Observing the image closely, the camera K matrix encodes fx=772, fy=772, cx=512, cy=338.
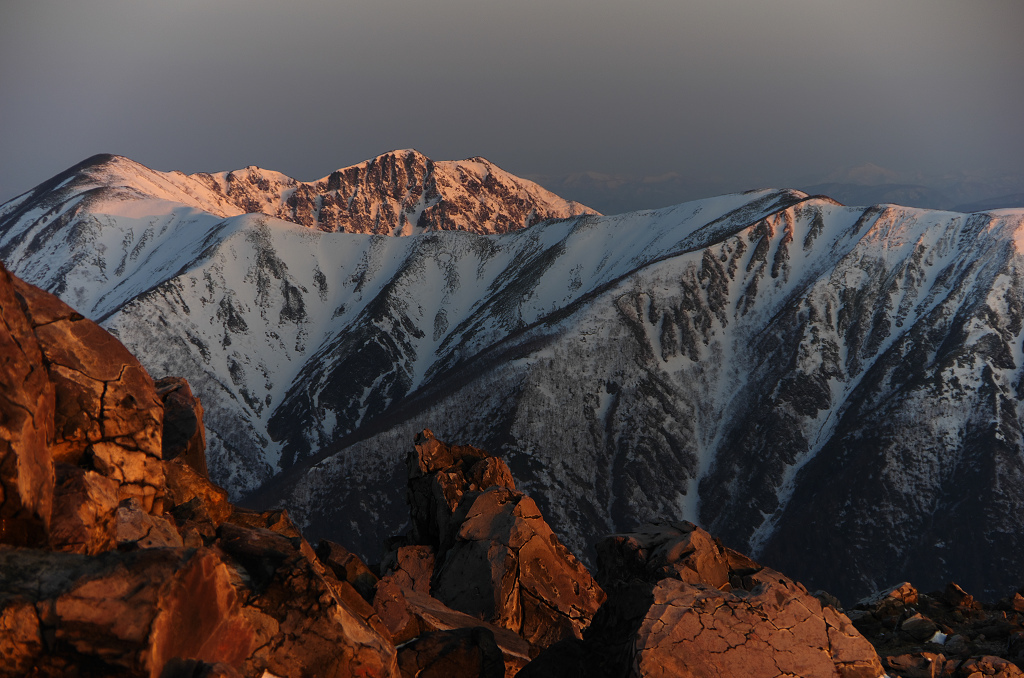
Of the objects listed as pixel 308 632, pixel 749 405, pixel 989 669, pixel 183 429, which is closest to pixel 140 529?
pixel 308 632

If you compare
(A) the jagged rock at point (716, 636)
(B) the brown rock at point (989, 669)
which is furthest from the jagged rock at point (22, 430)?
(B) the brown rock at point (989, 669)

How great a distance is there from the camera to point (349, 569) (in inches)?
740

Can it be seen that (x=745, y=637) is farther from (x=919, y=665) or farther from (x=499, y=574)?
(x=499, y=574)

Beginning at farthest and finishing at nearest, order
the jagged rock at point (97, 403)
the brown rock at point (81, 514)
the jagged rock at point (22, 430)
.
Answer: the jagged rock at point (97, 403) < the brown rock at point (81, 514) < the jagged rock at point (22, 430)

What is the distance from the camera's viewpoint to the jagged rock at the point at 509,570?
72.8 feet

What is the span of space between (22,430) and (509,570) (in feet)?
49.9

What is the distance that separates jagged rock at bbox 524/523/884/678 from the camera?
12.4 m

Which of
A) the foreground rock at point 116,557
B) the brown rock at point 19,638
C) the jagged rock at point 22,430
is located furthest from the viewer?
the jagged rock at point 22,430

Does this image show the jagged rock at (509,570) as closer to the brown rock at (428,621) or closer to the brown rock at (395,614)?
the brown rock at (428,621)

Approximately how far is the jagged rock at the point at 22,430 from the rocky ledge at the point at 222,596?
0.03 meters

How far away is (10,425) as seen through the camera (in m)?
10.2

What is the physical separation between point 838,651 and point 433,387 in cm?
14659

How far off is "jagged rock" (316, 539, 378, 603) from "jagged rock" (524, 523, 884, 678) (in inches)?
193

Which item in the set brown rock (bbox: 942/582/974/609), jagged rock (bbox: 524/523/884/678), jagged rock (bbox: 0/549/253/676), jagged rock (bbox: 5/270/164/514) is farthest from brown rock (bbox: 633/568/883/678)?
brown rock (bbox: 942/582/974/609)
